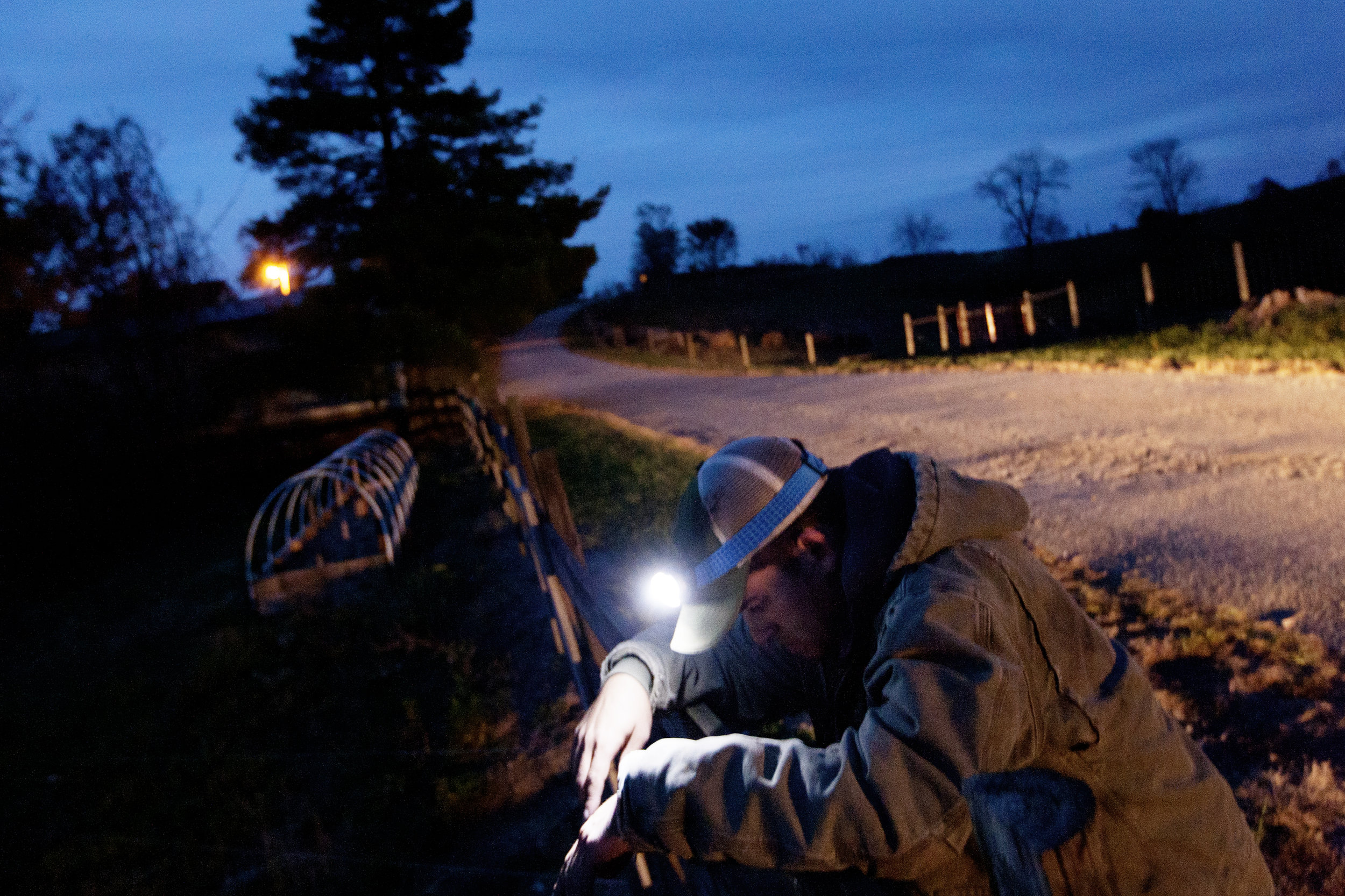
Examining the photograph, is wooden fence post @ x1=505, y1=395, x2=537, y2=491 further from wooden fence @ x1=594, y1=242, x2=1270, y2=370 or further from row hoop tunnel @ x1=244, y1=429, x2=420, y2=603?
wooden fence @ x1=594, y1=242, x2=1270, y2=370

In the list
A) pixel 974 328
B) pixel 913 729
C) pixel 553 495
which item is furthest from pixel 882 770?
pixel 974 328

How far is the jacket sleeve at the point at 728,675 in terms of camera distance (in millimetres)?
1719

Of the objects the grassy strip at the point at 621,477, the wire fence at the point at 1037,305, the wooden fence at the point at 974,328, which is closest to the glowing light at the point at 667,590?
the grassy strip at the point at 621,477

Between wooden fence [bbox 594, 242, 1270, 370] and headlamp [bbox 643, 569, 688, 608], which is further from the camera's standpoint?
wooden fence [bbox 594, 242, 1270, 370]

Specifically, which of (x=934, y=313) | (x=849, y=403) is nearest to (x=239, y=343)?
(x=849, y=403)

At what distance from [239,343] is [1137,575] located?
767 inches

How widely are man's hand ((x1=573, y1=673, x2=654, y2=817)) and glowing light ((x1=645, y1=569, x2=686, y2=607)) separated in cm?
19

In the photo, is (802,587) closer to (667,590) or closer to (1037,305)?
(667,590)

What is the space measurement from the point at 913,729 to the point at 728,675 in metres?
0.78

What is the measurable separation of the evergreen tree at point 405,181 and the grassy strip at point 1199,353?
7414 millimetres

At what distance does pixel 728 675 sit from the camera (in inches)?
68.9

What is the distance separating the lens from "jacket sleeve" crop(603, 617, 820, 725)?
172cm

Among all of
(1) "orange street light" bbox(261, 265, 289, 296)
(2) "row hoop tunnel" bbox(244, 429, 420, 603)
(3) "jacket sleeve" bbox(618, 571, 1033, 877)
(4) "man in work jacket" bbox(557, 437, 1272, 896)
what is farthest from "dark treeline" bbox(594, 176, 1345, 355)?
(3) "jacket sleeve" bbox(618, 571, 1033, 877)

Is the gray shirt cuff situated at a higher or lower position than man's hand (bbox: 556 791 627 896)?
Answer: higher
